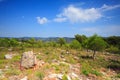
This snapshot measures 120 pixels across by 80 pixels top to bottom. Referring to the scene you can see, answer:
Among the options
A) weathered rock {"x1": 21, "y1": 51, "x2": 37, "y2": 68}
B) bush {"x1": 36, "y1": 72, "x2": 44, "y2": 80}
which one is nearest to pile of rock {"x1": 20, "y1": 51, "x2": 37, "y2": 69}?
weathered rock {"x1": 21, "y1": 51, "x2": 37, "y2": 68}

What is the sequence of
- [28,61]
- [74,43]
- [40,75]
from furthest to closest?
[74,43] → [28,61] → [40,75]

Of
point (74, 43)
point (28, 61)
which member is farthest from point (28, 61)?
point (74, 43)

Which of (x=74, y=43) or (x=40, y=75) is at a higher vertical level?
(x=74, y=43)

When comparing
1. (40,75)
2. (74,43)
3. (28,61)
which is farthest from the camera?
(74,43)

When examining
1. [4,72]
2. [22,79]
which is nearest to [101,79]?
[22,79]

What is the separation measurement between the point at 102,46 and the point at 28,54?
17459mm

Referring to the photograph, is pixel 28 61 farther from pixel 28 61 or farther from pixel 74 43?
pixel 74 43

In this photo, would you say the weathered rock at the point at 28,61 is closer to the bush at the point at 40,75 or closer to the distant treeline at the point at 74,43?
the bush at the point at 40,75

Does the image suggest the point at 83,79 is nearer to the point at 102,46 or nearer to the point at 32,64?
the point at 32,64

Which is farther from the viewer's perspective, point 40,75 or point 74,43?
point 74,43

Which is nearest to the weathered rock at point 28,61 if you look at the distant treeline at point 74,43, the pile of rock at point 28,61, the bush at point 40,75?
the pile of rock at point 28,61

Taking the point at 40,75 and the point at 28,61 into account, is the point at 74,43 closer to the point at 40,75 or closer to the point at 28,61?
the point at 28,61

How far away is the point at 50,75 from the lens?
1155 centimetres

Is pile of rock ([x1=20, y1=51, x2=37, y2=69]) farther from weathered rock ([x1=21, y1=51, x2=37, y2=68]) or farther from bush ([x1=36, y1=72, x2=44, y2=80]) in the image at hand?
bush ([x1=36, y1=72, x2=44, y2=80])
